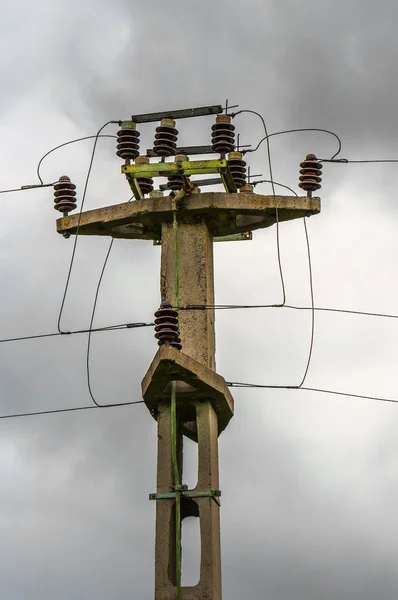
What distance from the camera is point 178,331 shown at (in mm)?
28984

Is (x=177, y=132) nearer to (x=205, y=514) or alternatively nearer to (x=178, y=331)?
(x=178, y=331)

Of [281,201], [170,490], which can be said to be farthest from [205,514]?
[281,201]

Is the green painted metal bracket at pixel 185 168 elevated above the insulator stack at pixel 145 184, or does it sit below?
below

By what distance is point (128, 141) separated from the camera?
101ft

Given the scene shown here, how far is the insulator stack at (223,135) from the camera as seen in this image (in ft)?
98.8

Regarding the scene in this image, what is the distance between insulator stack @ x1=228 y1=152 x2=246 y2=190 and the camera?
3111 centimetres

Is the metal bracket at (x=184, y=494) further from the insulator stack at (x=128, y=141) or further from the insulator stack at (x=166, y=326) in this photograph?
the insulator stack at (x=128, y=141)

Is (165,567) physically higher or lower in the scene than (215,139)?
→ lower

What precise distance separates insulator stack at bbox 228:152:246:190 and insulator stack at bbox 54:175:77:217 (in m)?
2.49

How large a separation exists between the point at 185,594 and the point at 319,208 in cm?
613

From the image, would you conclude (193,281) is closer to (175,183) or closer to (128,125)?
(175,183)

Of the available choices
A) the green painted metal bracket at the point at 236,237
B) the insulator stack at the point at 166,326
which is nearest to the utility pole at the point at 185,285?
the insulator stack at the point at 166,326

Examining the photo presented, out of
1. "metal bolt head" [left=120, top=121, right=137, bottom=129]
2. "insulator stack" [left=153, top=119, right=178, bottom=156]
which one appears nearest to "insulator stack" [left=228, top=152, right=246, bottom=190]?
"insulator stack" [left=153, top=119, right=178, bottom=156]

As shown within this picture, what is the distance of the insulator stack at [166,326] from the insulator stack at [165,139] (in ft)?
9.20
